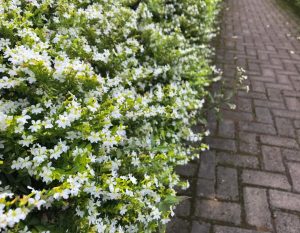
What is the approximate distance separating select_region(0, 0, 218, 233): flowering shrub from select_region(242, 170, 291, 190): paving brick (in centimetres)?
66

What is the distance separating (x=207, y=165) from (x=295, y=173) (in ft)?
2.70

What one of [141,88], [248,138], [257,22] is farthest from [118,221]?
[257,22]

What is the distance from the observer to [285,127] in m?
4.37

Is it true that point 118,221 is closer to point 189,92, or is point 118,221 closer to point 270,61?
point 189,92

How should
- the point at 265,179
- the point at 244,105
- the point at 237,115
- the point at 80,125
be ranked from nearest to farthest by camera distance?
the point at 80,125 → the point at 265,179 → the point at 237,115 → the point at 244,105

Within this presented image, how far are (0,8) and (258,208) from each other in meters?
2.49

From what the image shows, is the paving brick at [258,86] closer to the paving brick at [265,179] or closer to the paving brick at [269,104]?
the paving brick at [269,104]

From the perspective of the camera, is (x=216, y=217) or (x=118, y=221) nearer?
→ (x=118, y=221)

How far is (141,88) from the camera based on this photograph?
126 inches

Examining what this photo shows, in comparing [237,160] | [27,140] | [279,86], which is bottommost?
[279,86]

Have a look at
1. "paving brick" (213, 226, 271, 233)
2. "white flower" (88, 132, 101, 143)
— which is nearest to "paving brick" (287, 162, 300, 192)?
"paving brick" (213, 226, 271, 233)

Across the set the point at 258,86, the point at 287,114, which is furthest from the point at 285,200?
the point at 258,86

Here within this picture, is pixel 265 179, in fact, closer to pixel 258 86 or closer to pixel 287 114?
pixel 287 114

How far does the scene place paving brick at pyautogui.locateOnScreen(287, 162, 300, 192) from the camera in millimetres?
3388
